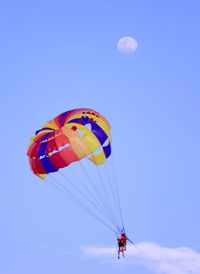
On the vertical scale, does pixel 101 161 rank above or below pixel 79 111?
below

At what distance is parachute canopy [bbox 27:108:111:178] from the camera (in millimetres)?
19266

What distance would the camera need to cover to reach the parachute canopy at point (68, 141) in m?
19.3

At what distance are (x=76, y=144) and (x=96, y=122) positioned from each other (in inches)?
81.3

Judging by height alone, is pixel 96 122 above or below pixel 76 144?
above

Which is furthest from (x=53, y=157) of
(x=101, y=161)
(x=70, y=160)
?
(x=101, y=161)

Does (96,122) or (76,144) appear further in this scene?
(96,122)

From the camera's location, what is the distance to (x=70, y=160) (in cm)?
1941

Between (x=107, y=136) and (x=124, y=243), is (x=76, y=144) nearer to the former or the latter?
(x=107, y=136)

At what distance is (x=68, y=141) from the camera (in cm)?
1912

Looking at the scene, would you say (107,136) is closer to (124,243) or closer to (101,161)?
(101,161)

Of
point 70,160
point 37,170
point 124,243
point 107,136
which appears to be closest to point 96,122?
point 107,136

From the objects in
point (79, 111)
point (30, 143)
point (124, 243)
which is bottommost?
point (124, 243)

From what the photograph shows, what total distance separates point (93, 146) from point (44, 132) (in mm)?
2815

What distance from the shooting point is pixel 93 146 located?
1959cm
